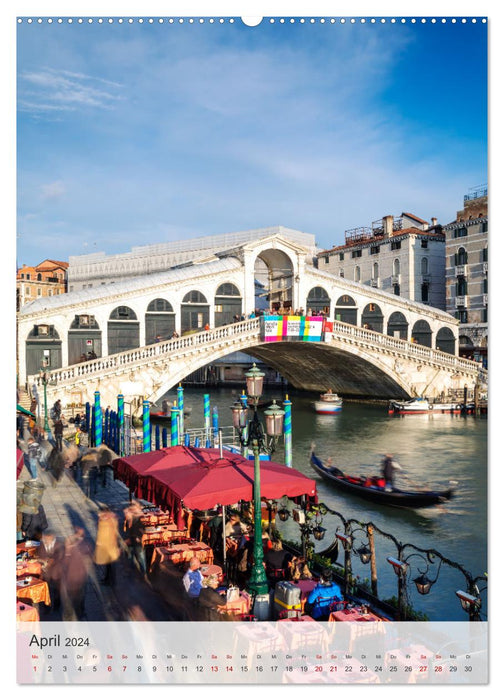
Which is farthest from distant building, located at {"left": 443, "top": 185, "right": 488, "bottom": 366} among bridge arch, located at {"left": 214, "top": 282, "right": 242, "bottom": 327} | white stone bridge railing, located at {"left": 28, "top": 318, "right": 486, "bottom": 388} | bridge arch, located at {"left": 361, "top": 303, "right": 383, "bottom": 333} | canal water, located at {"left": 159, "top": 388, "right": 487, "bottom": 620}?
bridge arch, located at {"left": 214, "top": 282, "right": 242, "bottom": 327}

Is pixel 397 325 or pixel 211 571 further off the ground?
pixel 397 325

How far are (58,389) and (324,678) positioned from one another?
16.0 meters

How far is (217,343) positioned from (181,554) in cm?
1636

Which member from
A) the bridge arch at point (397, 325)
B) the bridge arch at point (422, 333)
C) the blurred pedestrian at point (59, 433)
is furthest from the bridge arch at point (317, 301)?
the blurred pedestrian at point (59, 433)

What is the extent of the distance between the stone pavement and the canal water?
352cm

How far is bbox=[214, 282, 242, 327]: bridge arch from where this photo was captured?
25.2 meters

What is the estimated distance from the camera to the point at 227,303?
25.4 m

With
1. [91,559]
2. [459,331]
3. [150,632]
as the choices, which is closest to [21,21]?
[150,632]

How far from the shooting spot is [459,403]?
2658 centimetres

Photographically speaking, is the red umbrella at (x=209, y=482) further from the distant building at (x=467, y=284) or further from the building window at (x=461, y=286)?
the building window at (x=461, y=286)

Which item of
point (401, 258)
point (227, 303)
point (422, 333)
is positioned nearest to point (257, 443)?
point (227, 303)

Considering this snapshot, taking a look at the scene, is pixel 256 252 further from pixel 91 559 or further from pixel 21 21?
pixel 21 21

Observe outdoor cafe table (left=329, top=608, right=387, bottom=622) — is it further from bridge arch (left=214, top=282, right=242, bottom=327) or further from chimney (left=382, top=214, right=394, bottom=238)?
chimney (left=382, top=214, right=394, bottom=238)

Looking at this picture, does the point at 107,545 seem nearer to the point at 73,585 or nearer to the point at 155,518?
the point at 73,585
